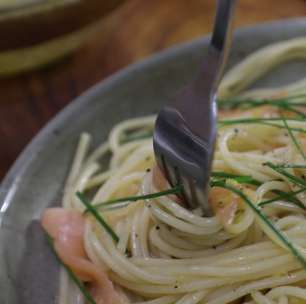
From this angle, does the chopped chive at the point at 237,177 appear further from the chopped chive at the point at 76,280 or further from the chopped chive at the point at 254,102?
the chopped chive at the point at 76,280

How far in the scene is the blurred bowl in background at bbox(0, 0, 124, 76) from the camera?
1.84 metres

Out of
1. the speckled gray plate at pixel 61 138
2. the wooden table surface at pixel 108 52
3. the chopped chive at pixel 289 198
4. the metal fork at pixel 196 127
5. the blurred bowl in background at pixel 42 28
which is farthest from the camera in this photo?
the wooden table surface at pixel 108 52

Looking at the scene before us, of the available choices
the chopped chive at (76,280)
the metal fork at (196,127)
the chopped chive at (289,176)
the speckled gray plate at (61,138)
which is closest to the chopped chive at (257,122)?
the chopped chive at (289,176)

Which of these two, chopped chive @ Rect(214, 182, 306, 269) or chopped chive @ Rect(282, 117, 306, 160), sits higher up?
chopped chive @ Rect(282, 117, 306, 160)

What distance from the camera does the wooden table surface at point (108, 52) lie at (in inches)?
82.0

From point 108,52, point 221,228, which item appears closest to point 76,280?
point 221,228

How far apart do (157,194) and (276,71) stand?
0.79 metres

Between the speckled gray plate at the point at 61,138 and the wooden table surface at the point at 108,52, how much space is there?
284 millimetres

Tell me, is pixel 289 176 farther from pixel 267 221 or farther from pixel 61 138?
pixel 61 138

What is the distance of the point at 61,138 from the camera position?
5.81 ft

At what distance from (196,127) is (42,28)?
0.80m

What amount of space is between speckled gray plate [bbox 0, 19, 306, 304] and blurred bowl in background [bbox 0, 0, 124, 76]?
0.23 metres

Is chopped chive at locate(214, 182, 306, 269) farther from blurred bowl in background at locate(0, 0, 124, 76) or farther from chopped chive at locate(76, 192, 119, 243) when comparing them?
blurred bowl in background at locate(0, 0, 124, 76)

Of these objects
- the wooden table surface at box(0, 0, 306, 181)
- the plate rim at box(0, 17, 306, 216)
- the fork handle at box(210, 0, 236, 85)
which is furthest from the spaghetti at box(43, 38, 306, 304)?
the wooden table surface at box(0, 0, 306, 181)
